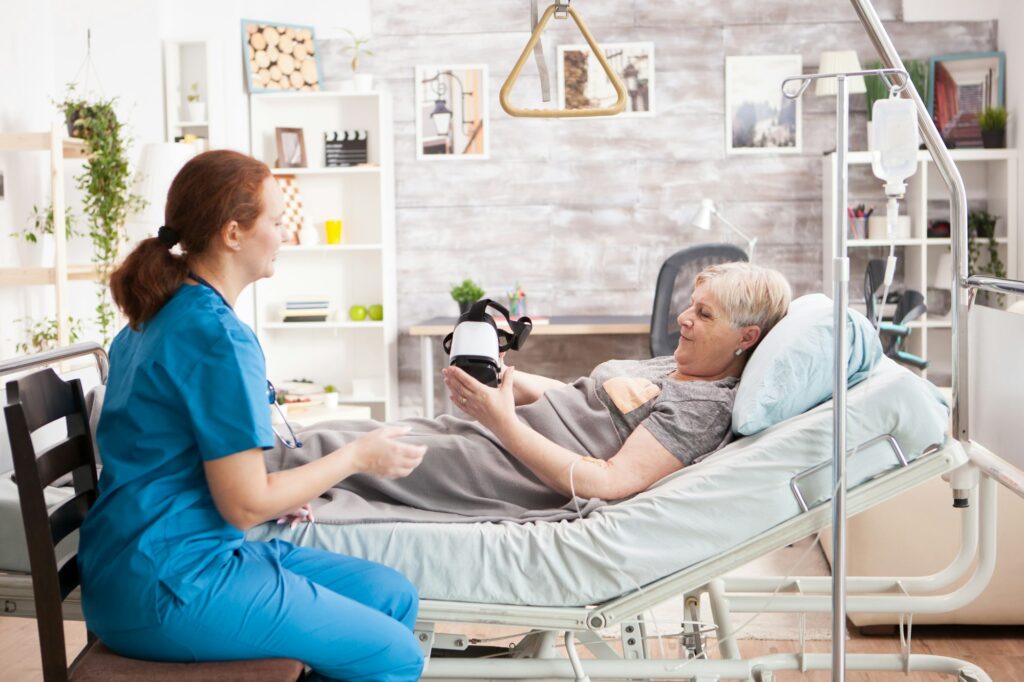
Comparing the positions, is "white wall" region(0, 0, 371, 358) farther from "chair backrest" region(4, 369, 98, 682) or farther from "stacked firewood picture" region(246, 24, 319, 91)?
"chair backrest" region(4, 369, 98, 682)

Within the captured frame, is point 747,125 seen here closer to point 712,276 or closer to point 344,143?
point 344,143

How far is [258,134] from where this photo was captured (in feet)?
16.7

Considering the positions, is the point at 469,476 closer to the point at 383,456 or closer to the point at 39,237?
the point at 383,456

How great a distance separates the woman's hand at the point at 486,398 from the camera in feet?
6.16

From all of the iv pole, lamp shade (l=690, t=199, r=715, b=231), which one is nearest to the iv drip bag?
the iv pole

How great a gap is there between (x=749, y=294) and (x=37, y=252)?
3091 millimetres

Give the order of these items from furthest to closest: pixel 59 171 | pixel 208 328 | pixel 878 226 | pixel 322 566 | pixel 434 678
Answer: pixel 878 226 → pixel 59 171 → pixel 434 678 → pixel 322 566 → pixel 208 328

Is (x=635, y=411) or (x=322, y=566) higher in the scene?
(x=635, y=411)

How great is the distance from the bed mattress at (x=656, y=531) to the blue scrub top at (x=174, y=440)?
1.18 ft

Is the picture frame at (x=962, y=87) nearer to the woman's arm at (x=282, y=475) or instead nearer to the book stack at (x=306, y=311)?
the book stack at (x=306, y=311)

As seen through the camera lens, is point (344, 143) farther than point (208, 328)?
Yes

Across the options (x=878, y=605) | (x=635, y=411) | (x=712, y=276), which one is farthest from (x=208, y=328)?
(x=878, y=605)

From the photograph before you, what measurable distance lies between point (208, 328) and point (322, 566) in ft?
1.45

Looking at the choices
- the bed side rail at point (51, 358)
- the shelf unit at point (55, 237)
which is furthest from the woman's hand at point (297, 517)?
the shelf unit at point (55, 237)
